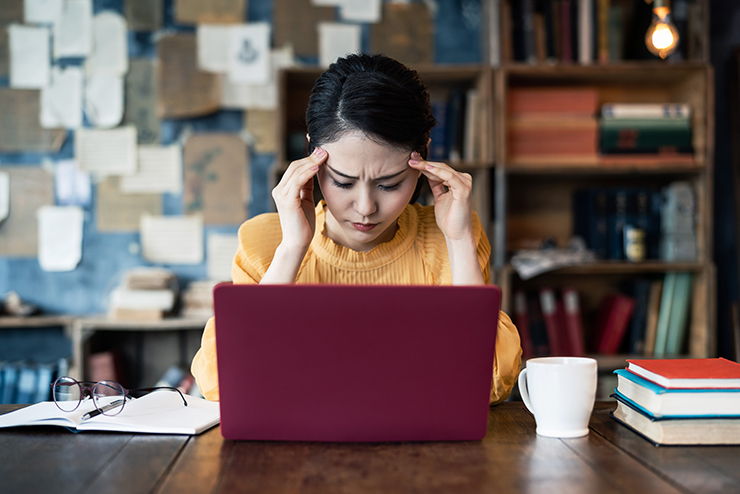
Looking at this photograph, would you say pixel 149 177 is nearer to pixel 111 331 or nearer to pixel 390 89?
pixel 111 331

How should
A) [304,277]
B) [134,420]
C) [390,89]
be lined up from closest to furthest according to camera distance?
[134,420] → [390,89] → [304,277]

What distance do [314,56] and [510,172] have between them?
1015mm

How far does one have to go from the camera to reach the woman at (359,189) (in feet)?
3.69

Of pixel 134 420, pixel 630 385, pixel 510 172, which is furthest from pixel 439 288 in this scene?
pixel 510 172

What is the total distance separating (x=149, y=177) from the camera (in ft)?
8.67

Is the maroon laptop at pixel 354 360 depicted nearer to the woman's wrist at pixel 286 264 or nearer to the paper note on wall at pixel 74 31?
the woman's wrist at pixel 286 264

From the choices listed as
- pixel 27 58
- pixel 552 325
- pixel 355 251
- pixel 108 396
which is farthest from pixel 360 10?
pixel 108 396

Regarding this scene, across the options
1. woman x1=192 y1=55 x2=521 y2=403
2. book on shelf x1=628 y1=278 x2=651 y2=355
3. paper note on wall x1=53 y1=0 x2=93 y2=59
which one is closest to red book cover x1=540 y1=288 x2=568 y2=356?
book on shelf x1=628 y1=278 x2=651 y2=355

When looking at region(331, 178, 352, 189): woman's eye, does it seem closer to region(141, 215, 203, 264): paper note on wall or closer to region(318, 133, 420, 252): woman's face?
region(318, 133, 420, 252): woman's face

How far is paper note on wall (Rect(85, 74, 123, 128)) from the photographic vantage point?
2625mm

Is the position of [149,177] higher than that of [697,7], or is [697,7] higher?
[697,7]

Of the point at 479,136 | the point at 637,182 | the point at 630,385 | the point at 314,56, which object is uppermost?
the point at 314,56

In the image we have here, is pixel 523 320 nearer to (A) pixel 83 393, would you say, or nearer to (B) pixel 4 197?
(A) pixel 83 393

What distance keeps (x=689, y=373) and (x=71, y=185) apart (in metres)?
2.55
